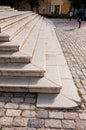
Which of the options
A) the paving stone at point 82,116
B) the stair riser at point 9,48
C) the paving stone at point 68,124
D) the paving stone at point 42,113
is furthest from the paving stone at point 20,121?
→ the stair riser at point 9,48

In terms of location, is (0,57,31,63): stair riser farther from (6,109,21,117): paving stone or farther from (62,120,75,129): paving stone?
(62,120,75,129): paving stone

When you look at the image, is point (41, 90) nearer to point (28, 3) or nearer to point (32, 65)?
point (32, 65)

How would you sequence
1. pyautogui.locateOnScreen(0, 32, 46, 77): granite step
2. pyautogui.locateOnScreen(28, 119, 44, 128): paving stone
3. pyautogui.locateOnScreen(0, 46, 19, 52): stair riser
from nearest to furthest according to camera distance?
pyautogui.locateOnScreen(28, 119, 44, 128): paving stone, pyautogui.locateOnScreen(0, 32, 46, 77): granite step, pyautogui.locateOnScreen(0, 46, 19, 52): stair riser

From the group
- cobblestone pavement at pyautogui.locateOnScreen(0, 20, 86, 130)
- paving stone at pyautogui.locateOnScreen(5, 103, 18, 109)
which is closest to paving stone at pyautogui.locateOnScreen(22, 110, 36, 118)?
cobblestone pavement at pyautogui.locateOnScreen(0, 20, 86, 130)

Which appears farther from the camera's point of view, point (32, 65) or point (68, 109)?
point (32, 65)

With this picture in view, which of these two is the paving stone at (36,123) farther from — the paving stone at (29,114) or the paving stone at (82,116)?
the paving stone at (82,116)

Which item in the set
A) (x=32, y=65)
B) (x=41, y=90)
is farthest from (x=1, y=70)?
(x=41, y=90)

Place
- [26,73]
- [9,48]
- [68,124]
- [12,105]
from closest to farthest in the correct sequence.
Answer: [68,124] < [12,105] < [26,73] < [9,48]

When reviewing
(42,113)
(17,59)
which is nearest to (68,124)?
(42,113)

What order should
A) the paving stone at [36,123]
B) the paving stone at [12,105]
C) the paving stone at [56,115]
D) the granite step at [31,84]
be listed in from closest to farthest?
the paving stone at [36,123]
the paving stone at [56,115]
the paving stone at [12,105]
the granite step at [31,84]

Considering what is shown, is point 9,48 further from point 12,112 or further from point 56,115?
point 56,115

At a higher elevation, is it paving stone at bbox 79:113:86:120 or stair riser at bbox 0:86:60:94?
stair riser at bbox 0:86:60:94

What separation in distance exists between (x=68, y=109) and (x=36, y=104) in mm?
596

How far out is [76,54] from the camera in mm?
6984
